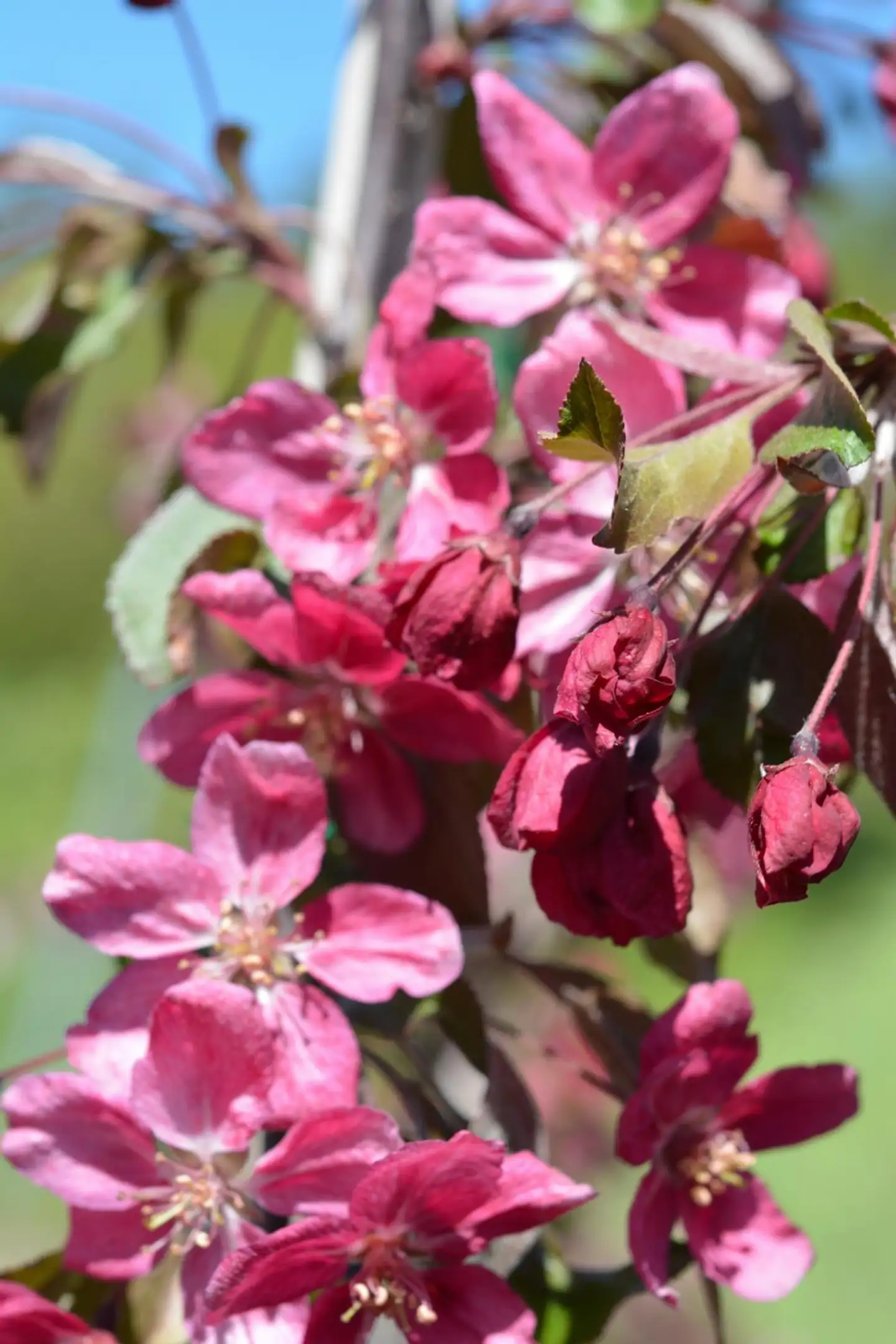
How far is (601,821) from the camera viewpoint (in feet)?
2.22

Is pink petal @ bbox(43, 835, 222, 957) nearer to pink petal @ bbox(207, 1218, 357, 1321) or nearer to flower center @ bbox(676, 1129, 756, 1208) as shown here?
pink petal @ bbox(207, 1218, 357, 1321)

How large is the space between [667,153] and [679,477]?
0.38m

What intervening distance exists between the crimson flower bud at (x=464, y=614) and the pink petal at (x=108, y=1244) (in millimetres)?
345

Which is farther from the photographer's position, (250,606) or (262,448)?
(262,448)

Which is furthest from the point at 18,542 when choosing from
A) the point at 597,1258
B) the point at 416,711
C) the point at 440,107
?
the point at 416,711

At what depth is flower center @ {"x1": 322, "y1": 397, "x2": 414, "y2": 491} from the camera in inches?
34.5

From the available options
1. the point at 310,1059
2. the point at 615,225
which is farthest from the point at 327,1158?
the point at 615,225

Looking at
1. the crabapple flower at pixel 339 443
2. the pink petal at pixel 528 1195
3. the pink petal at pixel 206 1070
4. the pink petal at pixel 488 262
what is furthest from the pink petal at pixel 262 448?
the pink petal at pixel 528 1195

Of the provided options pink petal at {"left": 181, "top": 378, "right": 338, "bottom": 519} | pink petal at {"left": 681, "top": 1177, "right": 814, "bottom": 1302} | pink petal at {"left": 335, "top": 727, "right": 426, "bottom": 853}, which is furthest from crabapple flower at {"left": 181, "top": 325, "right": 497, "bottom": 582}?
pink petal at {"left": 681, "top": 1177, "right": 814, "bottom": 1302}

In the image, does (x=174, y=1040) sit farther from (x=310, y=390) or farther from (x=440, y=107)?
(x=440, y=107)

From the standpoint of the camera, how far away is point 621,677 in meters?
0.60

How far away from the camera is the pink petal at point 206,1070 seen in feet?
2.30

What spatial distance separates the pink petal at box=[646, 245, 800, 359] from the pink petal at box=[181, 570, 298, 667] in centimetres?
33

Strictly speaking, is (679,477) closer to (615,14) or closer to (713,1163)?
(713,1163)
